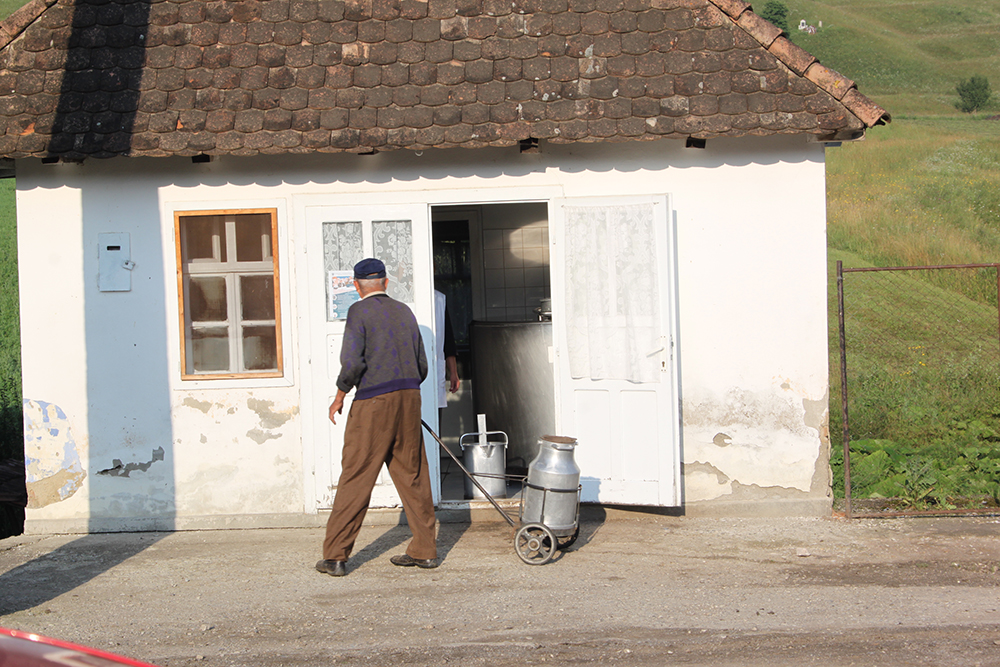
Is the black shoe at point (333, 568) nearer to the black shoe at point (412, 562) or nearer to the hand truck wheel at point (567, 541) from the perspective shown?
the black shoe at point (412, 562)

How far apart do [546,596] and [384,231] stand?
10.2ft

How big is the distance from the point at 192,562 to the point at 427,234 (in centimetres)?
292

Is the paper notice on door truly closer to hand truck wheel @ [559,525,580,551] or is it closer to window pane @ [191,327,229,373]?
window pane @ [191,327,229,373]

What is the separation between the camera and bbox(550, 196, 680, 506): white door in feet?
22.0

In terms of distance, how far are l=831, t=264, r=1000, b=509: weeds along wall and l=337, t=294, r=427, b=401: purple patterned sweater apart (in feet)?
10.6

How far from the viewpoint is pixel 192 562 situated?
6.27 m

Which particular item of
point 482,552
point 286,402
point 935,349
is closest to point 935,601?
point 482,552

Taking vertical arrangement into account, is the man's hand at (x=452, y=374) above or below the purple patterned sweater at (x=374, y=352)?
below

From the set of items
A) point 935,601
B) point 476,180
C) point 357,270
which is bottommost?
point 935,601

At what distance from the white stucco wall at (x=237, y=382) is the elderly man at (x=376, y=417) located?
1.36 meters

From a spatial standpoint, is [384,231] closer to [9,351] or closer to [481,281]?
[481,281]

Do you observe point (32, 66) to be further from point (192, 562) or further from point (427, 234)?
point (192, 562)

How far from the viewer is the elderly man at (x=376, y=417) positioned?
5.68 metres

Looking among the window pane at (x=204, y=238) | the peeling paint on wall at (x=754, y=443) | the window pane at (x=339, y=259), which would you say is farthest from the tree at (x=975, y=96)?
the window pane at (x=204, y=238)
